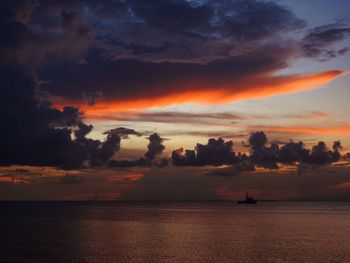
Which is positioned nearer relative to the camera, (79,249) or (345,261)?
(345,261)

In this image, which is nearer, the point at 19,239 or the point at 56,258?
the point at 56,258

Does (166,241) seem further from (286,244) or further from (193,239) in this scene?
(286,244)

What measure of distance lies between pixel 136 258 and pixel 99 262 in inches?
308

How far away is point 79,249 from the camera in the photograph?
319 feet

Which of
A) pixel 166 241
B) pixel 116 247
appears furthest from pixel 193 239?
pixel 116 247

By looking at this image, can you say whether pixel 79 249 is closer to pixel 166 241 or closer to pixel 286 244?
pixel 166 241

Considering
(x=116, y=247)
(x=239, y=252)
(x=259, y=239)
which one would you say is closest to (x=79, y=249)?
(x=116, y=247)

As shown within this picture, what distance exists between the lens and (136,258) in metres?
85.4

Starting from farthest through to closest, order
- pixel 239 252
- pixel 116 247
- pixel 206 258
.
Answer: pixel 116 247 → pixel 239 252 → pixel 206 258

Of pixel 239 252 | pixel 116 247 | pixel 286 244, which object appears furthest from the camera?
pixel 286 244

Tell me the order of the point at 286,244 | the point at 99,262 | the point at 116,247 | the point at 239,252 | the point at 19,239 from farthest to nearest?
1. the point at 19,239
2. the point at 286,244
3. the point at 116,247
4. the point at 239,252
5. the point at 99,262

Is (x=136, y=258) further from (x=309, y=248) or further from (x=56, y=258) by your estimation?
(x=309, y=248)

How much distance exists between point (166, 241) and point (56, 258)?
36.0 metres

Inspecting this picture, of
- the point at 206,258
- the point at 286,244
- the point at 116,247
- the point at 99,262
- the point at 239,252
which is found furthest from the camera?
the point at 286,244
